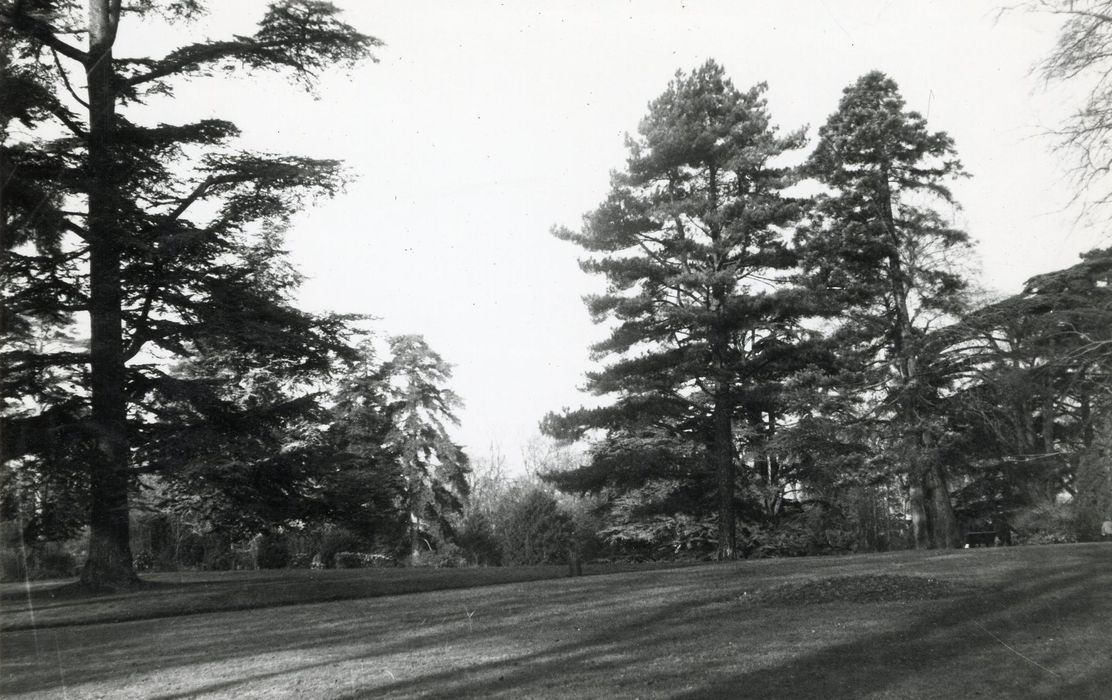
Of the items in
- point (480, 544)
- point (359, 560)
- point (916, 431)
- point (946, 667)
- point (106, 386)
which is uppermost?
point (106, 386)

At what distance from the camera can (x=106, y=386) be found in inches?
651

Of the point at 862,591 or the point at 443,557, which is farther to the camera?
the point at 443,557

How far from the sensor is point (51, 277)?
53.6 feet

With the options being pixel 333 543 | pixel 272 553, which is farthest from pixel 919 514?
pixel 272 553

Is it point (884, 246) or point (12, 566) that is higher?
point (884, 246)

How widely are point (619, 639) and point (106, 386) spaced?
477 inches

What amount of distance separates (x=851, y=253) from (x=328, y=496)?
20.4 metres

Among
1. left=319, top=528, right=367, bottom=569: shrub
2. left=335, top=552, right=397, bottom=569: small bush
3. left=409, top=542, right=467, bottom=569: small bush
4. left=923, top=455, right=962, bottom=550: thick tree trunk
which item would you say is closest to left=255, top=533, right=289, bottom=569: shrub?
left=319, top=528, right=367, bottom=569: shrub

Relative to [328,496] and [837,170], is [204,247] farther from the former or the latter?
[837,170]

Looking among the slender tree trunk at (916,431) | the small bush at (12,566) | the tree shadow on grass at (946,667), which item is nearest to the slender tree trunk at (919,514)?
the slender tree trunk at (916,431)

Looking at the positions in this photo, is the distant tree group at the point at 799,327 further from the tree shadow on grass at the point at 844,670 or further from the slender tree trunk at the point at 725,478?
the tree shadow on grass at the point at 844,670

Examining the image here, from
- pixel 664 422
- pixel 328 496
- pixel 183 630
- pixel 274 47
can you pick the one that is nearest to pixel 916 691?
A: pixel 183 630

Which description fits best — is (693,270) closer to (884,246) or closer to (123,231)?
(884,246)

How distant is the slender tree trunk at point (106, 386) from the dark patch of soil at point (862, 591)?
37.4 feet
